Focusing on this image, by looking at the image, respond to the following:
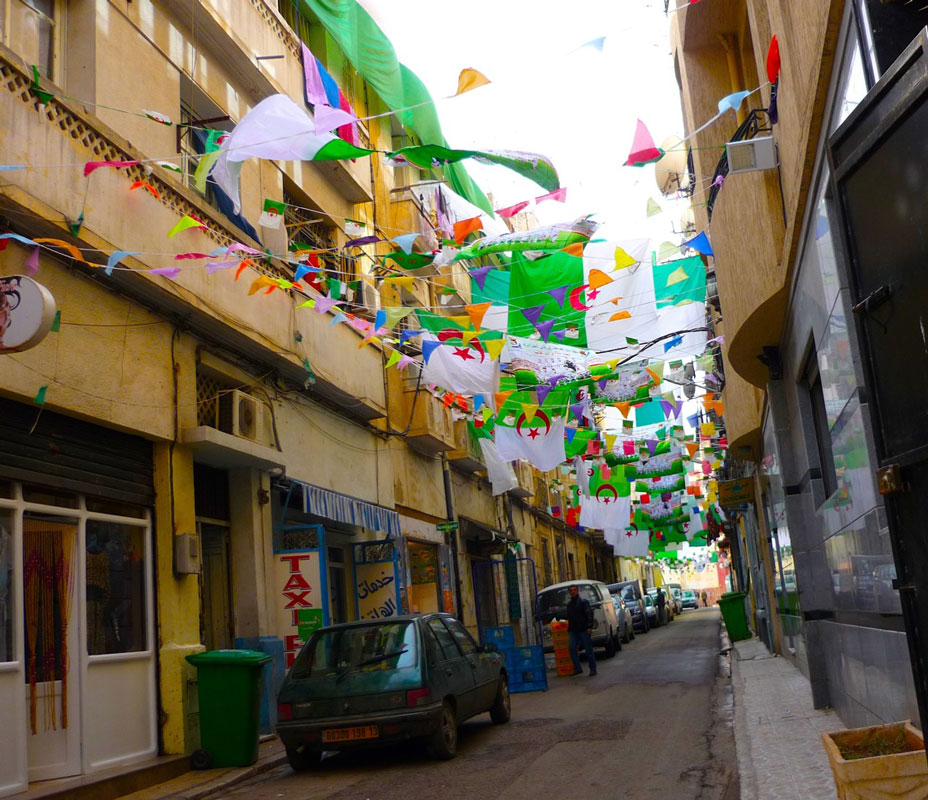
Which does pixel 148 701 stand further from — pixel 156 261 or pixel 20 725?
pixel 156 261

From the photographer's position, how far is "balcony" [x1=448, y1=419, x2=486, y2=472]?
80.0 feet

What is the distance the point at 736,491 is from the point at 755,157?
45.5ft

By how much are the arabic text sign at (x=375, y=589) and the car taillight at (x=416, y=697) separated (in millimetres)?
8048

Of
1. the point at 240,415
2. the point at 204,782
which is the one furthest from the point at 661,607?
the point at 204,782

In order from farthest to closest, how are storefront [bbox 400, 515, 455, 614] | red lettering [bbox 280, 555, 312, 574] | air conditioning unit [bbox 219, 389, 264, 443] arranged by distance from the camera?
storefront [bbox 400, 515, 455, 614]
red lettering [bbox 280, 555, 312, 574]
air conditioning unit [bbox 219, 389, 264, 443]

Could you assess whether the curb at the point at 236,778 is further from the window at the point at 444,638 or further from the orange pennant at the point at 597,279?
the orange pennant at the point at 597,279

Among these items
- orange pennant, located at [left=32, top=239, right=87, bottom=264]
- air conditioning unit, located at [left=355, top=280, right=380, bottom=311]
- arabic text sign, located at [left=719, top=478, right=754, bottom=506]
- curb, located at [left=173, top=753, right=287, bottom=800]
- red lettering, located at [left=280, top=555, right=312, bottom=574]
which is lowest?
curb, located at [left=173, top=753, right=287, bottom=800]

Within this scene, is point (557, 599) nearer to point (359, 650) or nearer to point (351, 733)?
point (359, 650)

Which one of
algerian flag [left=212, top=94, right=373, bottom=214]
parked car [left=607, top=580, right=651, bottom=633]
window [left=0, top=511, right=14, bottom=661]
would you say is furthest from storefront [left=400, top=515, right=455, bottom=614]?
parked car [left=607, top=580, right=651, bottom=633]

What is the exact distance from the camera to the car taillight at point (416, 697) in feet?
31.2

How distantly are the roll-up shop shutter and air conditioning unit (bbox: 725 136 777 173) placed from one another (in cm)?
684

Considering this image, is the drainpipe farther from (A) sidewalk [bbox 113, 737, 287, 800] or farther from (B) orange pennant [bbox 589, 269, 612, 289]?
(A) sidewalk [bbox 113, 737, 287, 800]

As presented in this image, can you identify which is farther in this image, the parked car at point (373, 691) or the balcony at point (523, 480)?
the balcony at point (523, 480)

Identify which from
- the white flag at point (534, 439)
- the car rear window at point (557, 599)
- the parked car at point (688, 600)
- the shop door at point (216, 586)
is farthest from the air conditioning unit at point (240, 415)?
the parked car at point (688, 600)
